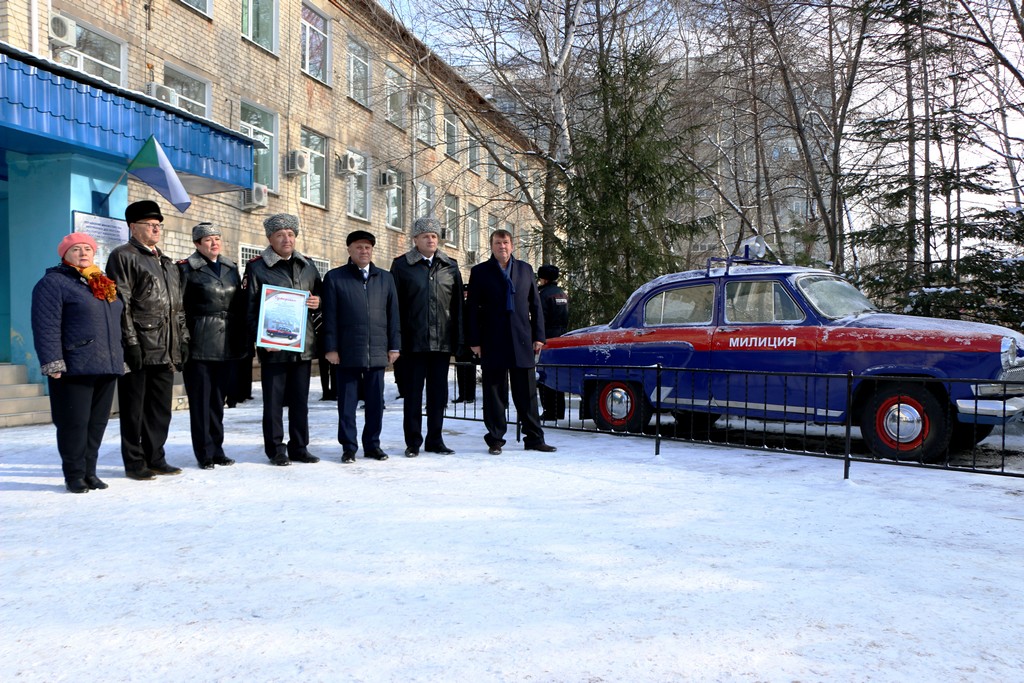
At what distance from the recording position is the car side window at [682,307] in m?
8.29

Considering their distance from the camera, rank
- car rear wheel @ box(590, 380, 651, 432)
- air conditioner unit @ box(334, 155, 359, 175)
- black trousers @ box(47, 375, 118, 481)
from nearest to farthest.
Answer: black trousers @ box(47, 375, 118, 481) → car rear wheel @ box(590, 380, 651, 432) → air conditioner unit @ box(334, 155, 359, 175)

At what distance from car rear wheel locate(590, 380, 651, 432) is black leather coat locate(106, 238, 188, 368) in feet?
14.5

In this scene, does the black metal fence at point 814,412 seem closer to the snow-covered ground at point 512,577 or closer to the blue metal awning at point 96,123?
the snow-covered ground at point 512,577

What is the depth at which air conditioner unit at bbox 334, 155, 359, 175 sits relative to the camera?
20203 mm

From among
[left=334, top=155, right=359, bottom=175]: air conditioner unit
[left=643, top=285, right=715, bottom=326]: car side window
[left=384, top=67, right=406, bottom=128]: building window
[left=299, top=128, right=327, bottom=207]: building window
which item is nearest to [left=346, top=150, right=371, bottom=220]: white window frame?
[left=334, top=155, right=359, bottom=175]: air conditioner unit

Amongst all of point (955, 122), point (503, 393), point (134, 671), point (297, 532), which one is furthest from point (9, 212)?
point (955, 122)

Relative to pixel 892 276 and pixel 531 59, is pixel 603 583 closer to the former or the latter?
pixel 892 276

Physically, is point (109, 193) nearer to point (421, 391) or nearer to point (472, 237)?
point (421, 391)

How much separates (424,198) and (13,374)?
16.8 meters

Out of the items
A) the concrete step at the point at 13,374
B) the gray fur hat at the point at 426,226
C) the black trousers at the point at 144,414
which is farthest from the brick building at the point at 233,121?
the gray fur hat at the point at 426,226

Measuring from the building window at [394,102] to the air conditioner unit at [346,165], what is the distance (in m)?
3.18

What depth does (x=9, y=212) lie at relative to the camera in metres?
10.9

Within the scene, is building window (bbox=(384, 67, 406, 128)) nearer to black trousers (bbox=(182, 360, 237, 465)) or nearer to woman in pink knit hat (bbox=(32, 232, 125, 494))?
black trousers (bbox=(182, 360, 237, 465))

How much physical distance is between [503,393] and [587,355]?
1.73m
